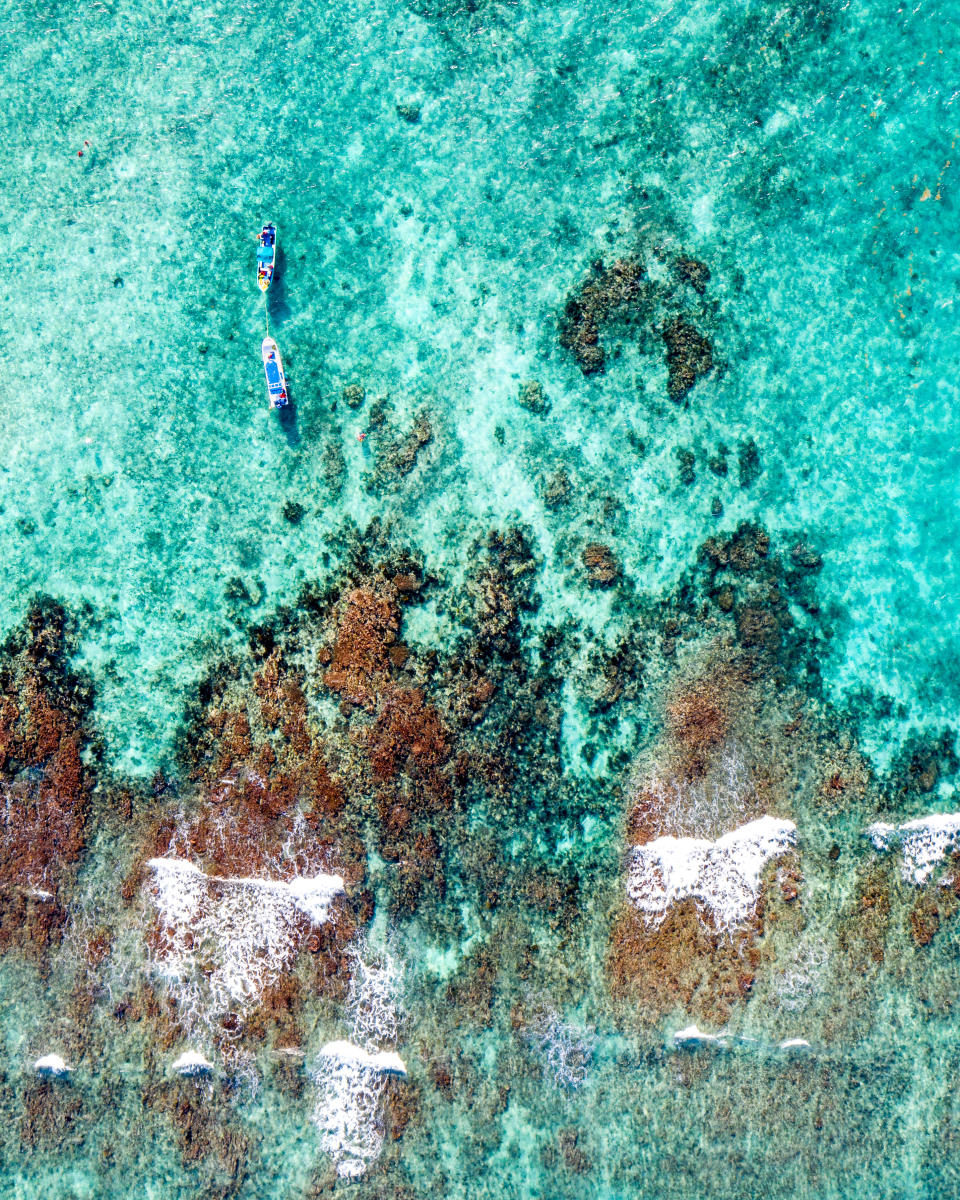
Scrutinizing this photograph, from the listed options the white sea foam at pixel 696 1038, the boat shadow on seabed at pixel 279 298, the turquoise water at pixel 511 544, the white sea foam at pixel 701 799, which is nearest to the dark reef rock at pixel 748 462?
the turquoise water at pixel 511 544

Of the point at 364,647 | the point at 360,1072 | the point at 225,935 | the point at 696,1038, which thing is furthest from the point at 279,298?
the point at 696,1038

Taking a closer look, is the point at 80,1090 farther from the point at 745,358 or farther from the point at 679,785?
the point at 745,358

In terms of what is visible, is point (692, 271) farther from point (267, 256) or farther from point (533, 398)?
point (267, 256)

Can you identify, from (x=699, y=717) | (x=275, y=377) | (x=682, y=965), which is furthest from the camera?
(x=699, y=717)

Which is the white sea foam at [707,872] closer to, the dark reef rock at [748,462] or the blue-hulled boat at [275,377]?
the dark reef rock at [748,462]

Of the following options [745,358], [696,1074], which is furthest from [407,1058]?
[745,358]

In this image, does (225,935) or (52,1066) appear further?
(225,935)

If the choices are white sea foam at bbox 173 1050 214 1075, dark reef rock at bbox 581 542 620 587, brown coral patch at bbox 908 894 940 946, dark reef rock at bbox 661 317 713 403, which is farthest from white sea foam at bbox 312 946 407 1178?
dark reef rock at bbox 661 317 713 403
